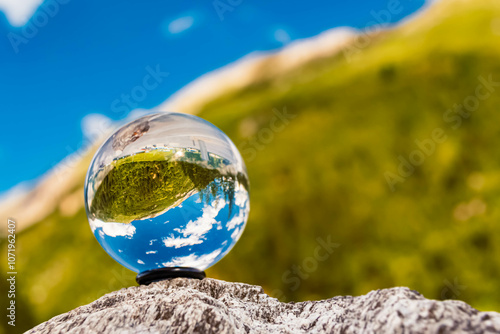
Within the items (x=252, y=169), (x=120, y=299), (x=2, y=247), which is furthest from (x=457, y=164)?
(x=2, y=247)

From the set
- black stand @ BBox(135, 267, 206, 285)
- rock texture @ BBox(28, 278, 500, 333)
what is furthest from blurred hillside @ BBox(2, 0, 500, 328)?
rock texture @ BBox(28, 278, 500, 333)

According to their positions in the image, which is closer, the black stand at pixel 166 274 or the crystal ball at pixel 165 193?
the crystal ball at pixel 165 193

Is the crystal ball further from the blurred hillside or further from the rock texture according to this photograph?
the blurred hillside

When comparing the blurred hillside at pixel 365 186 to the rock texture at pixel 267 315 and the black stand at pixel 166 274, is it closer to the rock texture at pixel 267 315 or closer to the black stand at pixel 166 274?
the black stand at pixel 166 274

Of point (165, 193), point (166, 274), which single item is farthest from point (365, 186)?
point (165, 193)

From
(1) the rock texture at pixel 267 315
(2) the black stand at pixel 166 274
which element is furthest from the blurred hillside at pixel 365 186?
(1) the rock texture at pixel 267 315

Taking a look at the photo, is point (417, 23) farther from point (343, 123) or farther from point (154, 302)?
point (154, 302)
